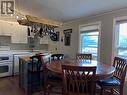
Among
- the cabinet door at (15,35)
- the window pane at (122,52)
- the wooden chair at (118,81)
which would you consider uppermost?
the cabinet door at (15,35)

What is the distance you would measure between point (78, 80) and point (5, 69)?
3714 millimetres

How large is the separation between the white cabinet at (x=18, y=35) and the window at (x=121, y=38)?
3529 mm

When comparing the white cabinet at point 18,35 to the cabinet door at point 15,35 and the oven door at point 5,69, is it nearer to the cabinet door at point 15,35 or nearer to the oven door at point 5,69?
the cabinet door at point 15,35

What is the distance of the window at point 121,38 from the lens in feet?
10.0

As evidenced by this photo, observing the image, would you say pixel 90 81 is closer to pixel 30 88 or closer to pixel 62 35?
pixel 30 88

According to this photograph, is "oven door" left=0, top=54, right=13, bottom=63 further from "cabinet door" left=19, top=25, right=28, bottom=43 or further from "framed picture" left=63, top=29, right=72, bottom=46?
"framed picture" left=63, top=29, right=72, bottom=46

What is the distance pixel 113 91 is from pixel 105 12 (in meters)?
1.88

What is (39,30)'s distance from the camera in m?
3.60

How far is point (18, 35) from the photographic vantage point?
514 cm

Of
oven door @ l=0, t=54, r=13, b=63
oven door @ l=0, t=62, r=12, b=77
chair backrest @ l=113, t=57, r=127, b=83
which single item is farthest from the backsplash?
chair backrest @ l=113, t=57, r=127, b=83

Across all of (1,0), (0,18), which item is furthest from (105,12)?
(0,18)

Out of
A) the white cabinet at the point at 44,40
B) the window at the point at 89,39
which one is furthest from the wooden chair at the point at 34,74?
the white cabinet at the point at 44,40

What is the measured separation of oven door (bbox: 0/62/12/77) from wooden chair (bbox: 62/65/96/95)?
3497mm

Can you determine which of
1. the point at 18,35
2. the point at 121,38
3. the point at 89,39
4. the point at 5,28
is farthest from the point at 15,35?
the point at 121,38
